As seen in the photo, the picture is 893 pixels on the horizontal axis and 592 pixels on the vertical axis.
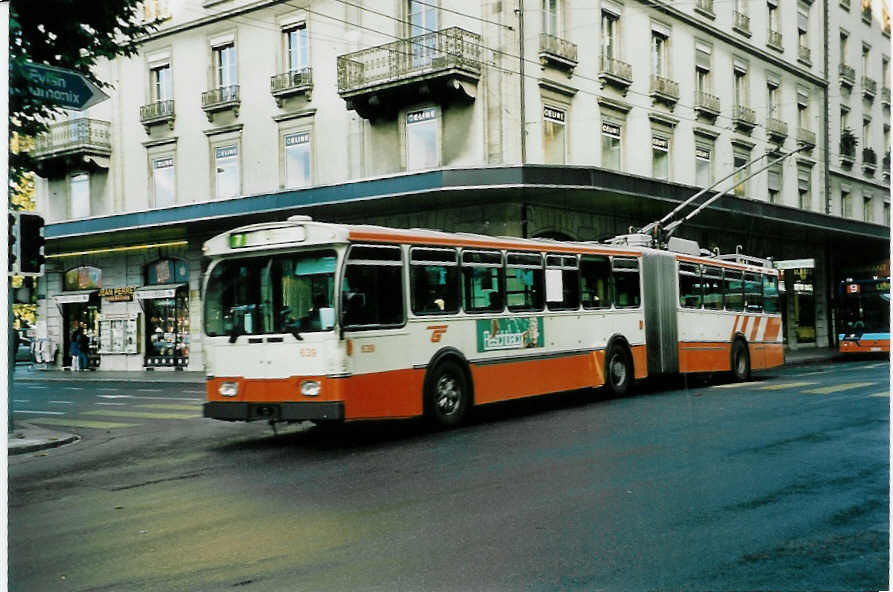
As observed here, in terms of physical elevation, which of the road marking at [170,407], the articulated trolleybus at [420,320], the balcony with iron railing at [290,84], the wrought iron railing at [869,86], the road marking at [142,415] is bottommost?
the road marking at [142,415]

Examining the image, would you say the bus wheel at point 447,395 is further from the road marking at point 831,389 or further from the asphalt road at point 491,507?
the road marking at point 831,389

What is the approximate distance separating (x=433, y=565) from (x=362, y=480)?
275 cm

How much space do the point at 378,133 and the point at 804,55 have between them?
6.07 m

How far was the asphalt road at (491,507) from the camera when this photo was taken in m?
4.85

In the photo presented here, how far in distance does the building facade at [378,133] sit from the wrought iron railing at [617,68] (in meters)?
0.04

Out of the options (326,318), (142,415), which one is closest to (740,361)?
(326,318)

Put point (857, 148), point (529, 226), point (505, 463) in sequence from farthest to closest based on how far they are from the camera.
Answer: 1. point (529, 226)
2. point (505, 463)
3. point (857, 148)

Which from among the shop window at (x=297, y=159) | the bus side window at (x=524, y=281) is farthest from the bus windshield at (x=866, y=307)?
the shop window at (x=297, y=159)

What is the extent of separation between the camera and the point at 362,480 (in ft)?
25.1

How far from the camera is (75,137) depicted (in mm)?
9367

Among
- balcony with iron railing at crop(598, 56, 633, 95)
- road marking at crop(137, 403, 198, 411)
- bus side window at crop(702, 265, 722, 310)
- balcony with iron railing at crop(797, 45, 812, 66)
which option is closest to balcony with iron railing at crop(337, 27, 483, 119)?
balcony with iron railing at crop(598, 56, 633, 95)

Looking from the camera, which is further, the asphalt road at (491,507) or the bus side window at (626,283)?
the bus side window at (626,283)

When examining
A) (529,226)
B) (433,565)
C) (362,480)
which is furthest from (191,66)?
(529,226)

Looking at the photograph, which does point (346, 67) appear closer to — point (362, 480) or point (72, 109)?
point (72, 109)
